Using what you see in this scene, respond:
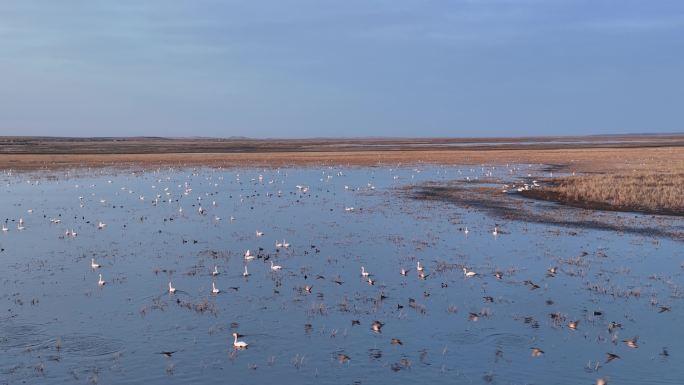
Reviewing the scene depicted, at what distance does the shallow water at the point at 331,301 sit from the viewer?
11609 mm

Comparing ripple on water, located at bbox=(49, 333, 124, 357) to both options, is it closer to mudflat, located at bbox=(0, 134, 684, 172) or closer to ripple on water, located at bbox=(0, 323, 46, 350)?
ripple on water, located at bbox=(0, 323, 46, 350)

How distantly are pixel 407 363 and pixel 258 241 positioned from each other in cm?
1244

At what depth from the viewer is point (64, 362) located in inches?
457

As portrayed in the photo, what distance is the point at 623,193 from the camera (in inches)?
1356

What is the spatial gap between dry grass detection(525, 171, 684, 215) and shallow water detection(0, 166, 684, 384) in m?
2.88

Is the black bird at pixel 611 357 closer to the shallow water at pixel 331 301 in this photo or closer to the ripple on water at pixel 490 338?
the shallow water at pixel 331 301

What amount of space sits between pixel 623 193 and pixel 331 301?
24.1m

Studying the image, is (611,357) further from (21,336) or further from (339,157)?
(339,157)

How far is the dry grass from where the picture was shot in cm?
3105

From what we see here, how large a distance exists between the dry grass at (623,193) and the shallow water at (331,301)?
9.46ft

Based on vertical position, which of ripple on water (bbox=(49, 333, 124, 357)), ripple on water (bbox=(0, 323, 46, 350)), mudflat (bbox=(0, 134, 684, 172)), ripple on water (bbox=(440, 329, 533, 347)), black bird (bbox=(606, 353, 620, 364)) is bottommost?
black bird (bbox=(606, 353, 620, 364))

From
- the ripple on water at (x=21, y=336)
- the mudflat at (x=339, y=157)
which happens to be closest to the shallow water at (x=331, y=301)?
the ripple on water at (x=21, y=336)

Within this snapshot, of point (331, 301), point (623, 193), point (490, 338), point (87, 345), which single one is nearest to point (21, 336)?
point (87, 345)

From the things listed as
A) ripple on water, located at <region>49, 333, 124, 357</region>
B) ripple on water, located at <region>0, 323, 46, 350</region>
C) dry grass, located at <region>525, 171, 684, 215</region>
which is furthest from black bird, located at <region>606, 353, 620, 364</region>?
dry grass, located at <region>525, 171, 684, 215</region>
